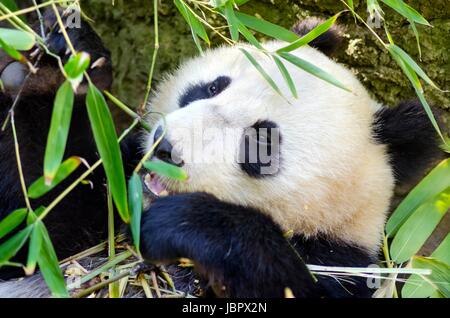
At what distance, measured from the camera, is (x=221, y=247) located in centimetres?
211

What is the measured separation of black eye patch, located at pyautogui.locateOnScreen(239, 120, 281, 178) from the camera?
2385 mm

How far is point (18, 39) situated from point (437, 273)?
1662 millimetres

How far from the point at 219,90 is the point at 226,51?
29 centimetres

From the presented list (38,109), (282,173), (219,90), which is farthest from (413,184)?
(38,109)

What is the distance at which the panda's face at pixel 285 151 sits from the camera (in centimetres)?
235

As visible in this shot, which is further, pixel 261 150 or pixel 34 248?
pixel 261 150

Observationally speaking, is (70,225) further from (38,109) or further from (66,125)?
(66,125)

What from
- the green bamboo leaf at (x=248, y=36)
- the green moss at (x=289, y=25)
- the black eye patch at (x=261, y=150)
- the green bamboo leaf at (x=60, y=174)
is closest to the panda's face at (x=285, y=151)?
the black eye patch at (x=261, y=150)

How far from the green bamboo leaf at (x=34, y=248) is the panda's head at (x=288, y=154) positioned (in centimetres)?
58

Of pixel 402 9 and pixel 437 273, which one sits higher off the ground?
pixel 402 9

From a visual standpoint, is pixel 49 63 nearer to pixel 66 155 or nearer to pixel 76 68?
pixel 66 155

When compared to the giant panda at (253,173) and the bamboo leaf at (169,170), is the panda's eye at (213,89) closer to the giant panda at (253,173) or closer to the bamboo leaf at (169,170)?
the giant panda at (253,173)

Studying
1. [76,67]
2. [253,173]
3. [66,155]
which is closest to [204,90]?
[253,173]
